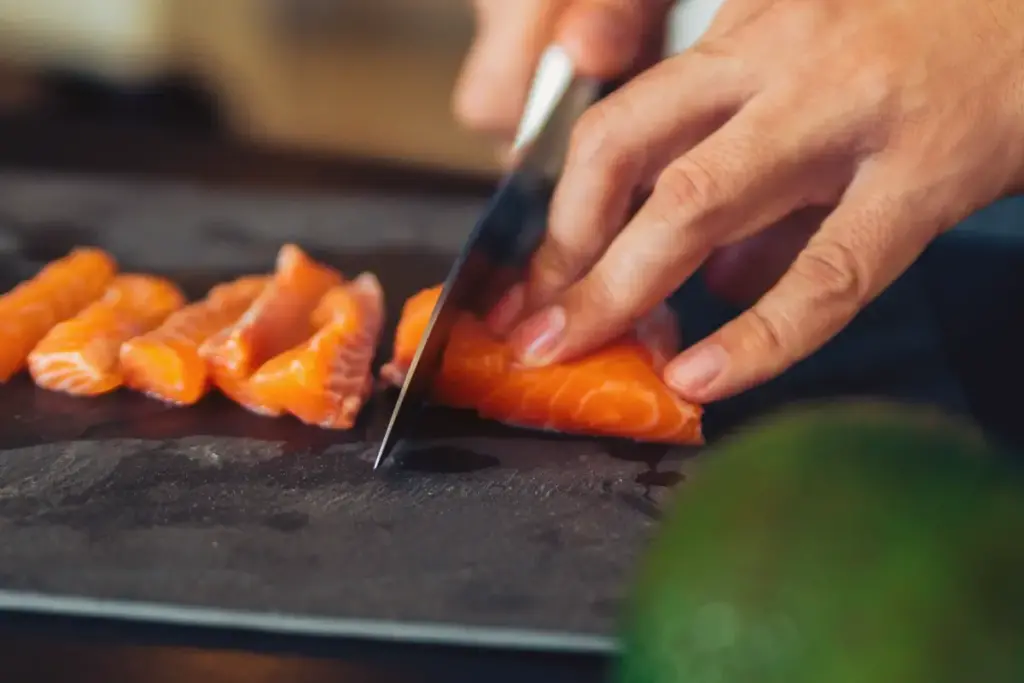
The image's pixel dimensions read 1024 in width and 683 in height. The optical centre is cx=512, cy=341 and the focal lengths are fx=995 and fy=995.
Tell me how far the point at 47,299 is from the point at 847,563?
158 cm

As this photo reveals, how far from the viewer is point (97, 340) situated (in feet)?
5.32

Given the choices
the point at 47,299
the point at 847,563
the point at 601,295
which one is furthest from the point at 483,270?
the point at 847,563

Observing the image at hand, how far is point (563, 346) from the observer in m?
1.48

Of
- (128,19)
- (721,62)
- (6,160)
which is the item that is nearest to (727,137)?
(721,62)

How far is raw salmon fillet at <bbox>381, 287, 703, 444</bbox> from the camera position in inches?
57.5

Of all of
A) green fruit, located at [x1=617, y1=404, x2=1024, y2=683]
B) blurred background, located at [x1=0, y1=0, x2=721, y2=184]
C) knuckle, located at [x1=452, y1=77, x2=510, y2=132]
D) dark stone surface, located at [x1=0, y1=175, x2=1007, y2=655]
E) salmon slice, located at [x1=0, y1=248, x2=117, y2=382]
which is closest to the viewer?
green fruit, located at [x1=617, y1=404, x2=1024, y2=683]

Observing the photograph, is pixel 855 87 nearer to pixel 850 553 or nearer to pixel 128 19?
pixel 850 553

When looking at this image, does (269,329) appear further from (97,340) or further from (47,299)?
(47,299)

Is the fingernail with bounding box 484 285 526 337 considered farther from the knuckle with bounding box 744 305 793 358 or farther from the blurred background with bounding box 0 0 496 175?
the blurred background with bounding box 0 0 496 175

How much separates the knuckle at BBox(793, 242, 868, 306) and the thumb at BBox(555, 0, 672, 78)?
1.88 feet

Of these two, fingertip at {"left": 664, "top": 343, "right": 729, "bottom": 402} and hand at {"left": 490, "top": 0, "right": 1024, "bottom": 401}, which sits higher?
hand at {"left": 490, "top": 0, "right": 1024, "bottom": 401}

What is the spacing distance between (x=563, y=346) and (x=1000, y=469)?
3.07 feet

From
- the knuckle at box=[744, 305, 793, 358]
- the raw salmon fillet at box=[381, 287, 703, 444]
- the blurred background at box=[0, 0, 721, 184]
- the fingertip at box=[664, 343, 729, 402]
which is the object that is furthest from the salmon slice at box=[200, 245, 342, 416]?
the blurred background at box=[0, 0, 721, 184]

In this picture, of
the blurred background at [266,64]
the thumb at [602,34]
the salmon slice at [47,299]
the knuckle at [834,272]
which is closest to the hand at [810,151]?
the knuckle at [834,272]
